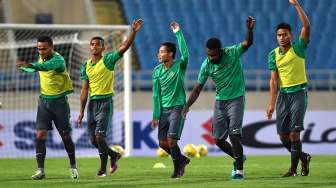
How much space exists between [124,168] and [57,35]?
996cm

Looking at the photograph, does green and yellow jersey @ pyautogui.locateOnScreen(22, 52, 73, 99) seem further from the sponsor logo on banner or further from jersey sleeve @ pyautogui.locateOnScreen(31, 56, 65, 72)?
the sponsor logo on banner

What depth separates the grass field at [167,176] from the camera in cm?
1186

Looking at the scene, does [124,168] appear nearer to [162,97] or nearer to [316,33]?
[162,97]

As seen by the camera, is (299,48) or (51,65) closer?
(299,48)

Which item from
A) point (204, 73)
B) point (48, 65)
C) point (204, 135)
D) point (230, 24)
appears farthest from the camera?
point (230, 24)

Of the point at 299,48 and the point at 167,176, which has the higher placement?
the point at 299,48

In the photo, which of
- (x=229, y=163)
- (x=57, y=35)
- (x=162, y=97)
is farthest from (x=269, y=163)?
(x=57, y=35)

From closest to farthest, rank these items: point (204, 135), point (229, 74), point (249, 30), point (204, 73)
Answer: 1. point (249, 30)
2. point (229, 74)
3. point (204, 73)
4. point (204, 135)

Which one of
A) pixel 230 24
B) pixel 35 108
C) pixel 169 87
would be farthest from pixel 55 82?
pixel 230 24

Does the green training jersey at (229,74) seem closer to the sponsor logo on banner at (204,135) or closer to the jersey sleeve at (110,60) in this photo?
the jersey sleeve at (110,60)

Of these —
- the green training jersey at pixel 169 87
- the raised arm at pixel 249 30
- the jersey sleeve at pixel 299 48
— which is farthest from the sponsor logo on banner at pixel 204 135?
the raised arm at pixel 249 30

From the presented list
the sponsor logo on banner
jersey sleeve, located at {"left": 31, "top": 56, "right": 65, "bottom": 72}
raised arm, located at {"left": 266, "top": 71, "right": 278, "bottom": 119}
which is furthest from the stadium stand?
raised arm, located at {"left": 266, "top": 71, "right": 278, "bottom": 119}

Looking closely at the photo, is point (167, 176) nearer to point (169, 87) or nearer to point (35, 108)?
point (169, 87)

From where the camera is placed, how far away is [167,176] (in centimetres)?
1379
